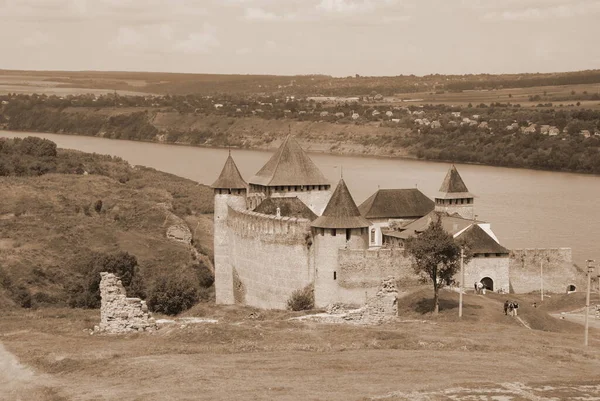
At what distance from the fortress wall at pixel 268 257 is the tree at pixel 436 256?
2796mm

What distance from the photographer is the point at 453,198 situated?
32812mm

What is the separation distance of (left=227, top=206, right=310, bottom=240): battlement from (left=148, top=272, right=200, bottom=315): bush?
88.8 inches

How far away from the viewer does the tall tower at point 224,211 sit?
31.0 metres

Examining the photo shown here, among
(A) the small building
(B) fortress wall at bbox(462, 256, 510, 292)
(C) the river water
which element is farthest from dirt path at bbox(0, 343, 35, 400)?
(C) the river water

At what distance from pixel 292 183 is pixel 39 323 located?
37.9 feet

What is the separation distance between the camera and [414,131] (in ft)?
311

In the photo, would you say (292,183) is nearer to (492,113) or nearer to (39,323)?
(39,323)

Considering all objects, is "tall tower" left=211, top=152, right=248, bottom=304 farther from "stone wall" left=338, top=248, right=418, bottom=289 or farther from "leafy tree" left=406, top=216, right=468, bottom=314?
"leafy tree" left=406, top=216, right=468, bottom=314

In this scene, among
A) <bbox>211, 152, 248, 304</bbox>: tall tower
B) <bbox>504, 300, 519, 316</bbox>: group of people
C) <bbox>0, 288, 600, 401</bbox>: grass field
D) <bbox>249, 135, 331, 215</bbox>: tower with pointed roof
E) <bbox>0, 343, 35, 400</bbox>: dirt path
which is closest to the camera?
<bbox>0, 288, 600, 401</bbox>: grass field

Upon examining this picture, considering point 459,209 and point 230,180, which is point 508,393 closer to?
point 230,180

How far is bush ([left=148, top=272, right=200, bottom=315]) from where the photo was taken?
98.5ft

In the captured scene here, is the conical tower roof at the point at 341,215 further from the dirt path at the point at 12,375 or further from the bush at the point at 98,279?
the dirt path at the point at 12,375

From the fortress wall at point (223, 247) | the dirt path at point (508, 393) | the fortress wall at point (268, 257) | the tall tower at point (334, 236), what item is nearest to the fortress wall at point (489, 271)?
the tall tower at point (334, 236)

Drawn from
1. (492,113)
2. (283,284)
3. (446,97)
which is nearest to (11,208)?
(283,284)
